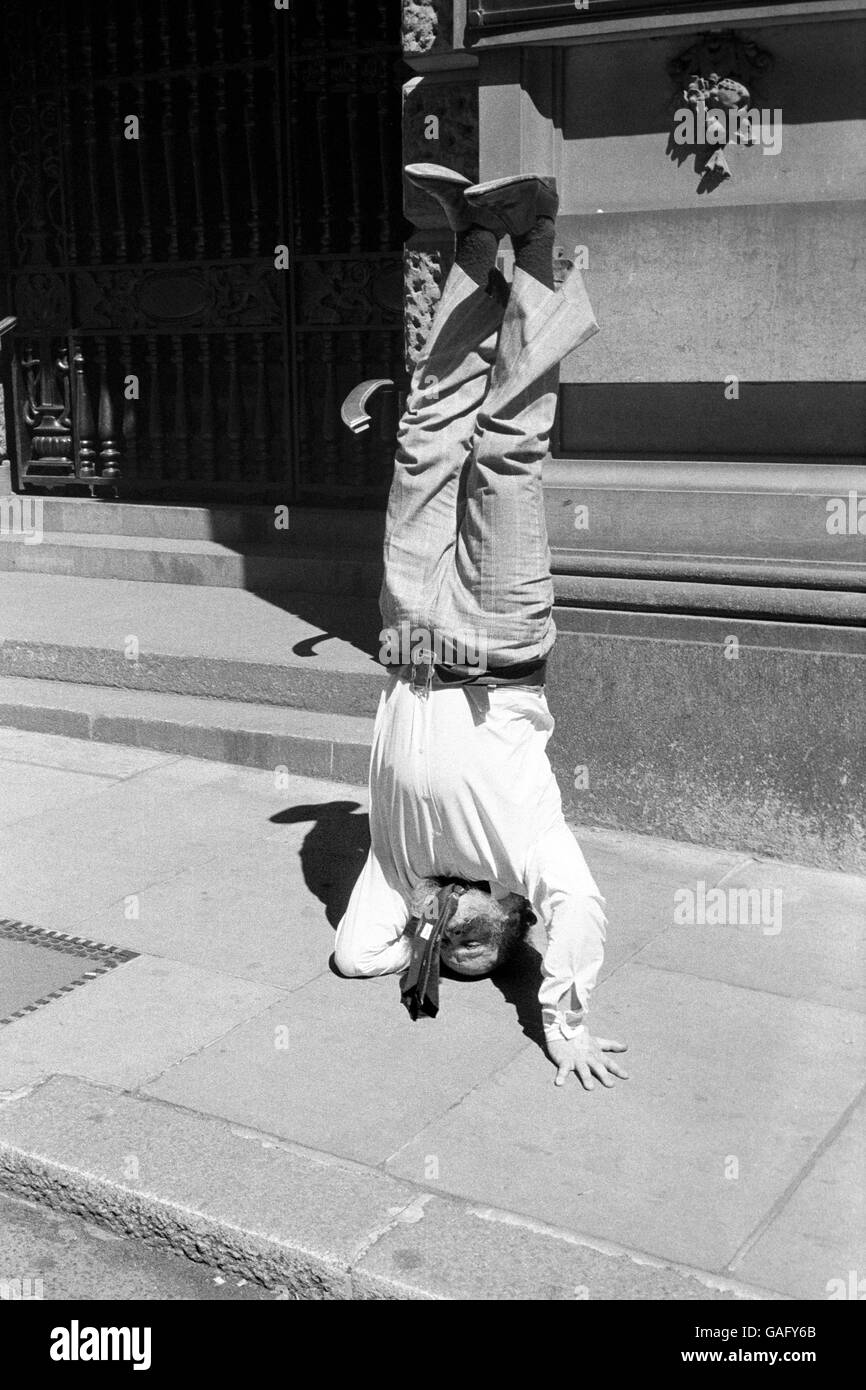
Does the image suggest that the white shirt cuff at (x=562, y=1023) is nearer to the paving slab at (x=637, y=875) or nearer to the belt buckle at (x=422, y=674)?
the paving slab at (x=637, y=875)

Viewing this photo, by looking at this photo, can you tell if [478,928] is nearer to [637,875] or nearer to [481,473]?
[637,875]

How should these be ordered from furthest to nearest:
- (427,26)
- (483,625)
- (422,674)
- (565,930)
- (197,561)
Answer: (197,561)
(427,26)
(422,674)
(483,625)
(565,930)

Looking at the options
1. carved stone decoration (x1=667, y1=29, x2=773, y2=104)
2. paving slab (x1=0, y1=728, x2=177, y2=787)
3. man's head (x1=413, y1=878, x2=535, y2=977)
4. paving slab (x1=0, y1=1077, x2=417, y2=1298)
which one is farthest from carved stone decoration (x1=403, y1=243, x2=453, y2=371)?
paving slab (x1=0, y1=1077, x2=417, y2=1298)

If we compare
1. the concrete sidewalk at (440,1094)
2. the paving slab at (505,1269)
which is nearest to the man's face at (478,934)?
the concrete sidewalk at (440,1094)

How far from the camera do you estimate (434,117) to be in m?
6.52

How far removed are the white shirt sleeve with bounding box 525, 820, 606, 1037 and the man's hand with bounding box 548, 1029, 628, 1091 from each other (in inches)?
1.2

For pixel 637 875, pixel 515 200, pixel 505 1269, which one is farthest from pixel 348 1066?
pixel 515 200

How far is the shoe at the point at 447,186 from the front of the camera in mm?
4102

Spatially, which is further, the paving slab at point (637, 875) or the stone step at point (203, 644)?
the stone step at point (203, 644)

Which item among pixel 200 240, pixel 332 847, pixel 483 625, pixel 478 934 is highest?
pixel 200 240

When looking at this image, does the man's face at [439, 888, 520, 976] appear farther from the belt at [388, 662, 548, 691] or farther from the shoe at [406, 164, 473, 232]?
the shoe at [406, 164, 473, 232]

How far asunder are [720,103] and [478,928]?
3289mm

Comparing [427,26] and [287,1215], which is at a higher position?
[427,26]

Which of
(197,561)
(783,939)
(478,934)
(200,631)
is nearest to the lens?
(478,934)
